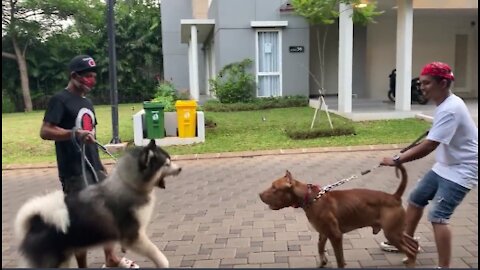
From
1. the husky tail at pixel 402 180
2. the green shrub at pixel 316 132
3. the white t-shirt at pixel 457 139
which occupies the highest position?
the white t-shirt at pixel 457 139

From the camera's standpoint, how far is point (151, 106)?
1023 centimetres

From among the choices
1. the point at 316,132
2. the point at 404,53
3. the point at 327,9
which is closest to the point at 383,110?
the point at 404,53

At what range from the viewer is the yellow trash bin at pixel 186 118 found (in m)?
10.4

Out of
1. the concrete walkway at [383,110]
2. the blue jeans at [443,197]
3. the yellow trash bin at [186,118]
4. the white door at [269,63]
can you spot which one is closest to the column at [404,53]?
the concrete walkway at [383,110]

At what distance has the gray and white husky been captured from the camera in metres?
2.95

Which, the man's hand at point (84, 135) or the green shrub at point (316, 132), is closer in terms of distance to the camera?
the man's hand at point (84, 135)

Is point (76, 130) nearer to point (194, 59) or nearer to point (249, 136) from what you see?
point (249, 136)

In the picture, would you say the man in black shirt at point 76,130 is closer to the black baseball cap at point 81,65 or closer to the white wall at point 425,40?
the black baseball cap at point 81,65

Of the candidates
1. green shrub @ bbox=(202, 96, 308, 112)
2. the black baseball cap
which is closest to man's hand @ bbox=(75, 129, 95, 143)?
the black baseball cap

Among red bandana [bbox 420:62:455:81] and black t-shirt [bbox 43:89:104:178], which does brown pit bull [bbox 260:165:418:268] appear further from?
black t-shirt [bbox 43:89:104:178]

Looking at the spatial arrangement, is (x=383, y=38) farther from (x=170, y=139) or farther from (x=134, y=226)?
(x=134, y=226)

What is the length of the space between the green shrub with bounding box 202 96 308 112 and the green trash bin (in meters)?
6.08

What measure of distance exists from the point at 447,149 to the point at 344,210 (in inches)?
36.9

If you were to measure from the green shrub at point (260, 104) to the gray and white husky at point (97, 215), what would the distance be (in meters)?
13.2
